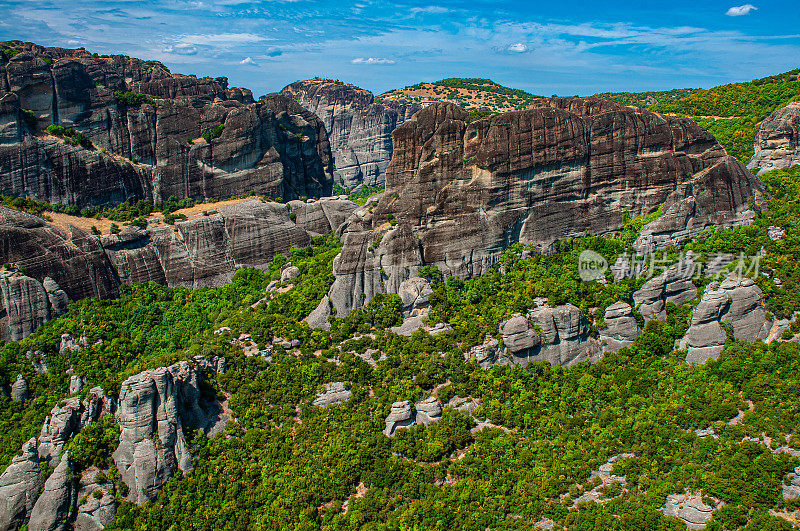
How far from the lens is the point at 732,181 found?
4444 centimetres

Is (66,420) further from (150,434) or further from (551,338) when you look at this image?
(551,338)

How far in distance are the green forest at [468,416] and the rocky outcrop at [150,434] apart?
0.95 meters

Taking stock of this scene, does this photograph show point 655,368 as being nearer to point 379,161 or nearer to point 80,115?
point 80,115

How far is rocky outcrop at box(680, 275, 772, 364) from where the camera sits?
37.2 meters

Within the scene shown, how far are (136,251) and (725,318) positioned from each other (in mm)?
47247

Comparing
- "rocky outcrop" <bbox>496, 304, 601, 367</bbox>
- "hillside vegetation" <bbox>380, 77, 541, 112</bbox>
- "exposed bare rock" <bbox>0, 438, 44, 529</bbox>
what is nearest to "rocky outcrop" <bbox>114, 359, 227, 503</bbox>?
"exposed bare rock" <bbox>0, 438, 44, 529</bbox>

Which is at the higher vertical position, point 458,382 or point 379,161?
point 379,161

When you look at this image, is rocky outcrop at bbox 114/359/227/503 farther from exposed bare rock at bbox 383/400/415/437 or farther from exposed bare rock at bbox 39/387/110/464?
exposed bare rock at bbox 383/400/415/437

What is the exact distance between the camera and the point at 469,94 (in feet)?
430

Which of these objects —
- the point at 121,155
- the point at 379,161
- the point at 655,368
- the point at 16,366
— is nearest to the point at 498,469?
the point at 655,368

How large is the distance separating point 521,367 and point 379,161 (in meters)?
96.0

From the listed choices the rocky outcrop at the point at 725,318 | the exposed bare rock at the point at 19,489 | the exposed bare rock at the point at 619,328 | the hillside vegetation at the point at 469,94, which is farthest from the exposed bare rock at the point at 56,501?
the hillside vegetation at the point at 469,94

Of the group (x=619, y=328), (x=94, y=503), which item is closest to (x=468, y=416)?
(x=619, y=328)

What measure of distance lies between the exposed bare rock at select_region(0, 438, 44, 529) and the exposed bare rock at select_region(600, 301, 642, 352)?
3643 centimetres
